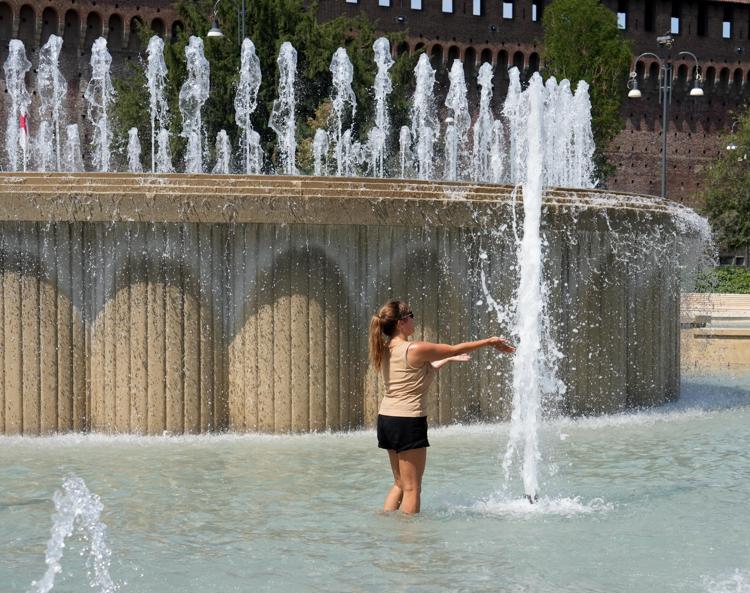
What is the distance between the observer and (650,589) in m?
5.21

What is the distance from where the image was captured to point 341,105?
34531 mm

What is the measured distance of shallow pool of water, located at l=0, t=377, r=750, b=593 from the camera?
213 inches

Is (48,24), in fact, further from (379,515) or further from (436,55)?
(379,515)

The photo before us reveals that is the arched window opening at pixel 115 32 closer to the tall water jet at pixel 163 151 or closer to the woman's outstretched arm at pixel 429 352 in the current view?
the tall water jet at pixel 163 151

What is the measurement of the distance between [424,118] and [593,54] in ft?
17.7

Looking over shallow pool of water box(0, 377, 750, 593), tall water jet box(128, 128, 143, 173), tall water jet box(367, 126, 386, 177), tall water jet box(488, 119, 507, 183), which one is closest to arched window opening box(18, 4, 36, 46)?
tall water jet box(128, 128, 143, 173)

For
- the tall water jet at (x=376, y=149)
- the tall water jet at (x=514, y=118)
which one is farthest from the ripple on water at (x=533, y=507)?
the tall water jet at (x=376, y=149)

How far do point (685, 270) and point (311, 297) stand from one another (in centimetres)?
440

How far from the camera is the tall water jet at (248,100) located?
33.0 metres

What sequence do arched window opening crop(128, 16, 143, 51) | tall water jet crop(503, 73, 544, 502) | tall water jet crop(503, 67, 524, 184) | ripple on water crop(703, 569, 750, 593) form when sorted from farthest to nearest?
1. arched window opening crop(128, 16, 143, 51)
2. tall water jet crop(503, 67, 524, 184)
3. tall water jet crop(503, 73, 544, 502)
4. ripple on water crop(703, 569, 750, 593)

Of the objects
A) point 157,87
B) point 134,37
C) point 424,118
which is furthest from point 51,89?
point 424,118

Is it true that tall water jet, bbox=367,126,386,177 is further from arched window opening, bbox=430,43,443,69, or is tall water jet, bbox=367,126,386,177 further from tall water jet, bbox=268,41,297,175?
arched window opening, bbox=430,43,443,69

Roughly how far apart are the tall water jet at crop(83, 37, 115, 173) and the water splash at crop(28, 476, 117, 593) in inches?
1386

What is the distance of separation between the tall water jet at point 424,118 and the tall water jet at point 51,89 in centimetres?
1087
